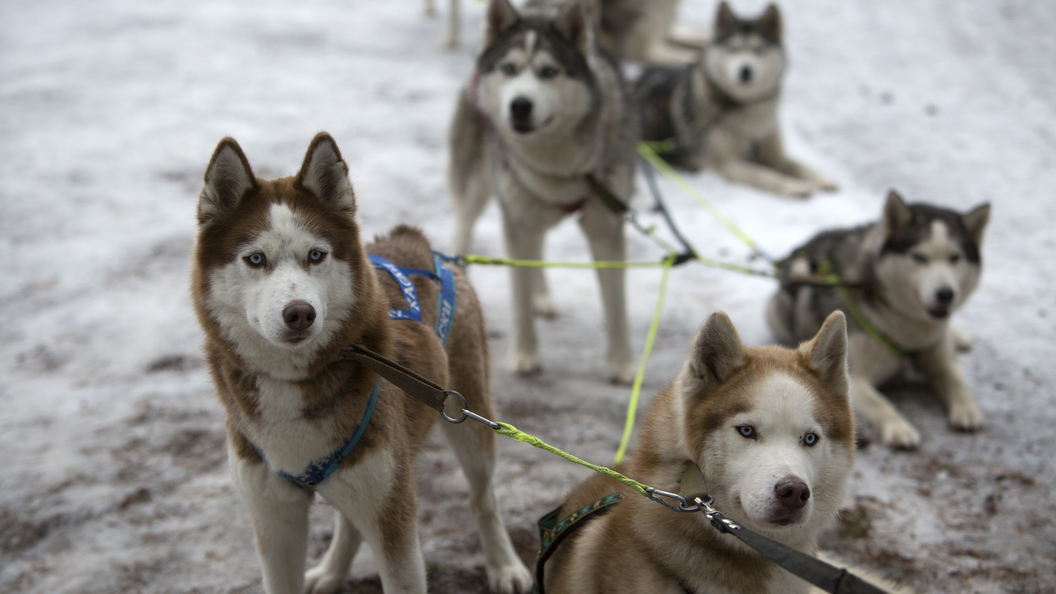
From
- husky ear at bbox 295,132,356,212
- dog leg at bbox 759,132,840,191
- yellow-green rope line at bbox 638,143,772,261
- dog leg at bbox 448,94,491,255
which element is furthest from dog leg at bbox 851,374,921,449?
dog leg at bbox 759,132,840,191

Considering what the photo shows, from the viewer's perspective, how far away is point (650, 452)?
2.05 meters

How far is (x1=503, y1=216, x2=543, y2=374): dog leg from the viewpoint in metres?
4.51

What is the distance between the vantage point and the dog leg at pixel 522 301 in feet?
14.8

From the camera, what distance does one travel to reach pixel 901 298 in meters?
4.22

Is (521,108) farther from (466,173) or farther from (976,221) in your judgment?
(976,221)

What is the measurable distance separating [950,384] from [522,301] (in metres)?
2.58

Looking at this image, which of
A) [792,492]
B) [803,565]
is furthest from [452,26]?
[803,565]

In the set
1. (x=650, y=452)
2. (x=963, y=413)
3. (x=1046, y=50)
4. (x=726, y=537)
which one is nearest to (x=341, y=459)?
(x=650, y=452)

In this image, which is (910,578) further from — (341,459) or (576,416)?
(341,459)

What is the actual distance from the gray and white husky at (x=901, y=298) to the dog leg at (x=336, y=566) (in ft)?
9.43

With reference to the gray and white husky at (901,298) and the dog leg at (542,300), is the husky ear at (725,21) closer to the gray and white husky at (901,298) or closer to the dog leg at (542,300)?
the gray and white husky at (901,298)

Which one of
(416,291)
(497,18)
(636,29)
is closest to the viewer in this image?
(416,291)

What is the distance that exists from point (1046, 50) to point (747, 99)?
4.32 meters

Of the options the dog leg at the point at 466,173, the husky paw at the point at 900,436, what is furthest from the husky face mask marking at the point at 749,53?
the husky paw at the point at 900,436
